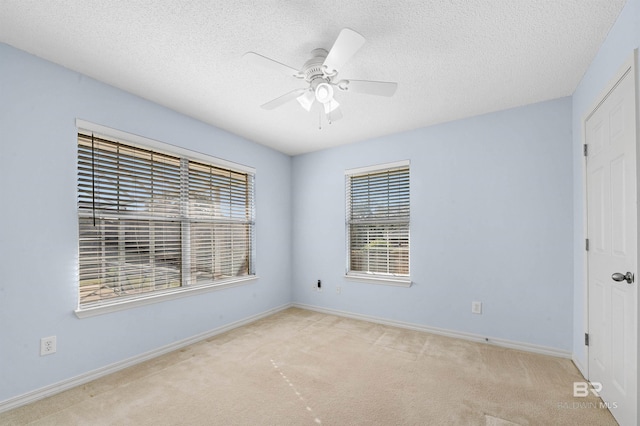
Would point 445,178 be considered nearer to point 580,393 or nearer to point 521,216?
point 521,216

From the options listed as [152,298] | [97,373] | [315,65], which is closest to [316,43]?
[315,65]

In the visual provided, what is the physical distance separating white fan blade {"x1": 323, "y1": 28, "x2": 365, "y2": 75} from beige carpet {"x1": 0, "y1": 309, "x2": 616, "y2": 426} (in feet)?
7.63

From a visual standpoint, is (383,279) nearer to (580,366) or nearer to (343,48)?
(580,366)

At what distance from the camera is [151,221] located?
2947mm

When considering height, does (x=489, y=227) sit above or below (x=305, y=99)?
below

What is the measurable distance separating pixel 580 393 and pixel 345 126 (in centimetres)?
326

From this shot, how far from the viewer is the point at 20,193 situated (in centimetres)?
208

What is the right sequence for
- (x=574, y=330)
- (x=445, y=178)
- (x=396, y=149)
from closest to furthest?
(x=574, y=330), (x=445, y=178), (x=396, y=149)

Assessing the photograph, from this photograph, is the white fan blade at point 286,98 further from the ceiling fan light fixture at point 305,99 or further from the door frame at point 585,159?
the door frame at point 585,159

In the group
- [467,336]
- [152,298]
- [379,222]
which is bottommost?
[467,336]

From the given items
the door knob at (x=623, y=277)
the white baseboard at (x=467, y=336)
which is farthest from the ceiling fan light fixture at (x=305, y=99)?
the white baseboard at (x=467, y=336)

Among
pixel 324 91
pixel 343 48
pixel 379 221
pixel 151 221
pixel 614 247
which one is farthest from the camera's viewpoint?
pixel 379 221

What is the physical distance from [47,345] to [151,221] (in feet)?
4.06

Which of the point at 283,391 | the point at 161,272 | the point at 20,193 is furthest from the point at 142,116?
the point at 283,391
